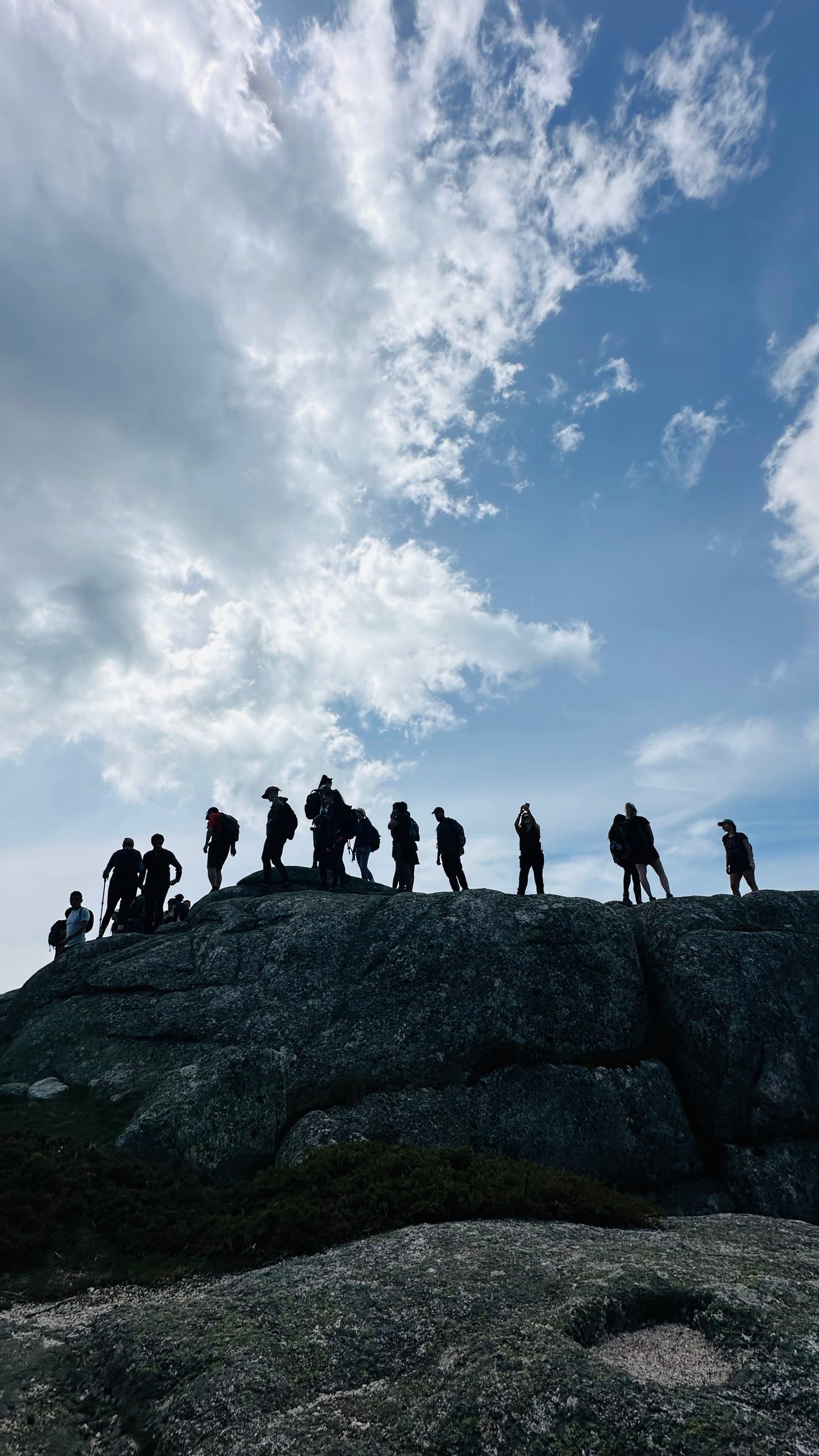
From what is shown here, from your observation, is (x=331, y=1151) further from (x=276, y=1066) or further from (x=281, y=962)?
(x=281, y=962)

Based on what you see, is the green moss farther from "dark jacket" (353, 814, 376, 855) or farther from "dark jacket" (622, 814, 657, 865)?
"dark jacket" (353, 814, 376, 855)

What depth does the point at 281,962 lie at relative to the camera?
24.4 m

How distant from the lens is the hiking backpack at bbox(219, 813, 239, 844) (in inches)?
1245

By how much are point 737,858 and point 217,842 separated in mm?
21902

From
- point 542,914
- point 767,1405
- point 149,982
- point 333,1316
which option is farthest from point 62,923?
point 767,1405

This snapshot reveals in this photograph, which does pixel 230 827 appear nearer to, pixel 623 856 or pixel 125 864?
pixel 125 864

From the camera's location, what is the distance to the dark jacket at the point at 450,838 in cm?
3195

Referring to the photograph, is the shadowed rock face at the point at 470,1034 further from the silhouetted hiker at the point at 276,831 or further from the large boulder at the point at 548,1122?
the silhouetted hiker at the point at 276,831

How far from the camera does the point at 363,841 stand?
33.5 metres

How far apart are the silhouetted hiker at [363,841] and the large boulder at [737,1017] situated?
12.1 m

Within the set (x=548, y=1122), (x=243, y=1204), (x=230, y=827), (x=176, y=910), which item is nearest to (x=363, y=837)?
(x=230, y=827)

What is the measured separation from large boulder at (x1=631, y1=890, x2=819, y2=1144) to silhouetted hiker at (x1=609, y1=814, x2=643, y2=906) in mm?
3668

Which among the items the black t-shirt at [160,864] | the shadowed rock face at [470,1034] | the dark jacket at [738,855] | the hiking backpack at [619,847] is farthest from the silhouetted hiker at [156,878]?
the dark jacket at [738,855]

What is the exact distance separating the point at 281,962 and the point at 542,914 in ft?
29.2
